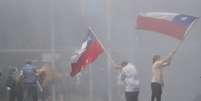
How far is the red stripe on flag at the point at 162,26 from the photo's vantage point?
19.1 meters

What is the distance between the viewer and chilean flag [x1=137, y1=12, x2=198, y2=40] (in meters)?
19.0

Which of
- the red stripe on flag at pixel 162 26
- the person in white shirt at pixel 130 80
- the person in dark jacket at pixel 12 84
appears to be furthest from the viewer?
the person in dark jacket at pixel 12 84

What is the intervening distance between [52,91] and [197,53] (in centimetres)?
490

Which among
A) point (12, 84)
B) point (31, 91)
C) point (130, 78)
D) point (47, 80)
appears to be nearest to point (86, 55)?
point (130, 78)

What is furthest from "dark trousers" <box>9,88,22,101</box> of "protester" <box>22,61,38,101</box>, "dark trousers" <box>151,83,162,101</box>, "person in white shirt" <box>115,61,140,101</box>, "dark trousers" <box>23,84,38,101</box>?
"dark trousers" <box>151,83,162,101</box>

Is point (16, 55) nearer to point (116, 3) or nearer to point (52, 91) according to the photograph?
point (52, 91)

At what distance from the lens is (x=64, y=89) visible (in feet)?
80.5

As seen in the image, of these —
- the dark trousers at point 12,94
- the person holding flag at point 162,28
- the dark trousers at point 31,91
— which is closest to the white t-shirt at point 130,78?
the person holding flag at point 162,28

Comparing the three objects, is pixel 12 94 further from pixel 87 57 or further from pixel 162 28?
pixel 162 28

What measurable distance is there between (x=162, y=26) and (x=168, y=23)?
0.62 feet

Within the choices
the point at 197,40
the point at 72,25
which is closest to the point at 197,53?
the point at 197,40

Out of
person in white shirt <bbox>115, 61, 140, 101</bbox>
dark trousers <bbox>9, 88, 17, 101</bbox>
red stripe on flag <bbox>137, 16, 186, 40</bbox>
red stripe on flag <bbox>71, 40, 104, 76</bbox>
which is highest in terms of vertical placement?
red stripe on flag <bbox>137, 16, 186, 40</bbox>

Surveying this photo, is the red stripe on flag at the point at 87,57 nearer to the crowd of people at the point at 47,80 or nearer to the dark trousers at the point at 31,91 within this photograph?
the crowd of people at the point at 47,80

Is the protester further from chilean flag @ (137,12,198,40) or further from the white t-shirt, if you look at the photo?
chilean flag @ (137,12,198,40)
